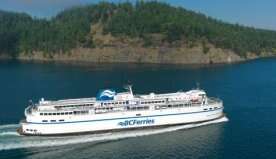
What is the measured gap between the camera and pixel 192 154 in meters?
64.3

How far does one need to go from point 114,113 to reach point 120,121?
1857mm

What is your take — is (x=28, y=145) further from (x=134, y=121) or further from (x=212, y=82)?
(x=212, y=82)

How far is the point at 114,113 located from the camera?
75.3 metres

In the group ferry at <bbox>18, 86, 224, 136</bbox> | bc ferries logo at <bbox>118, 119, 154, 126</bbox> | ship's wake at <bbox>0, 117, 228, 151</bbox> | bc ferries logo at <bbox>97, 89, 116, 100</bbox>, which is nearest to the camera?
ship's wake at <bbox>0, 117, 228, 151</bbox>

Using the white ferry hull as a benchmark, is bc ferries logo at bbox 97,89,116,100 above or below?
above

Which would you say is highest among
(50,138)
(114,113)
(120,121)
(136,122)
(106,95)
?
(106,95)

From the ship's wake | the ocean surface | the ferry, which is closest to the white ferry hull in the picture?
the ferry

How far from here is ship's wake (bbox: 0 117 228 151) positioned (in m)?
68.0

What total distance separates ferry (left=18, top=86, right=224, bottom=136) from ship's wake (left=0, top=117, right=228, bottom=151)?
1.32 metres

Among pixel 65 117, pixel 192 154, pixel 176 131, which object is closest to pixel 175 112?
pixel 176 131

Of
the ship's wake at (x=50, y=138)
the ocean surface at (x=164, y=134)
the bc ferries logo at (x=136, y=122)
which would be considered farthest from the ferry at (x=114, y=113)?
the ocean surface at (x=164, y=134)

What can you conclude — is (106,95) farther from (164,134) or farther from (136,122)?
(164,134)

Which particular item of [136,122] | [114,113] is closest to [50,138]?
[114,113]

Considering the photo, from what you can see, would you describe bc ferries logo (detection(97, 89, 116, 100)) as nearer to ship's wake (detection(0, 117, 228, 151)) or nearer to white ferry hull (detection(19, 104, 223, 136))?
white ferry hull (detection(19, 104, 223, 136))
